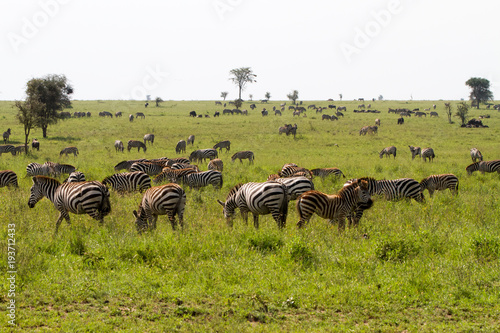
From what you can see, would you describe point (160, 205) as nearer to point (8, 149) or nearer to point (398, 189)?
point (398, 189)

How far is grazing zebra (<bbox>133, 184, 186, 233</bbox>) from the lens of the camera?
9922 millimetres

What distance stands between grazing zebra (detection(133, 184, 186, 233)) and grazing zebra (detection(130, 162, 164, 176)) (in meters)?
10.2

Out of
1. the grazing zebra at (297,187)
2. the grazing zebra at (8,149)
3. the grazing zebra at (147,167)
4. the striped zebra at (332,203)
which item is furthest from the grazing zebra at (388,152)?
the grazing zebra at (8,149)

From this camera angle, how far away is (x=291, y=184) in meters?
12.7

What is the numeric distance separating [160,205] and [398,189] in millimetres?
8011

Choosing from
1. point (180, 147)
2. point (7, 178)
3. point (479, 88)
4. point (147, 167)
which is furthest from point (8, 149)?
point (479, 88)

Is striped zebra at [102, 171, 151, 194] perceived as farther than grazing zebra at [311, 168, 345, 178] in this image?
No

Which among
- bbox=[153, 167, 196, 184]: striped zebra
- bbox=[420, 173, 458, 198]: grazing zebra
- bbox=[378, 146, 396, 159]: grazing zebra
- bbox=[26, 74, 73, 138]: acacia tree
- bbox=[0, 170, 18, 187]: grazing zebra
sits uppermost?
bbox=[26, 74, 73, 138]: acacia tree

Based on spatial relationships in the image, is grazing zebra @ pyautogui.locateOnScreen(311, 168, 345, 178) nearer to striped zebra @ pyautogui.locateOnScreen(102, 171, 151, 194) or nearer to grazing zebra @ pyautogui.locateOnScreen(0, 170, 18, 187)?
striped zebra @ pyautogui.locateOnScreen(102, 171, 151, 194)

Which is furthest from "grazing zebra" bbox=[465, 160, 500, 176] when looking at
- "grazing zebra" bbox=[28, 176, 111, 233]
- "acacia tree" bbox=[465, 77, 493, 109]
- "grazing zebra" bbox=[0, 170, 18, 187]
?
"acacia tree" bbox=[465, 77, 493, 109]

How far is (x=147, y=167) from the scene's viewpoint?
66.9ft

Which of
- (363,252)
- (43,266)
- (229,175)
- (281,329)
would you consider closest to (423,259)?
(363,252)

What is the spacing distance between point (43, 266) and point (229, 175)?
13.3 metres

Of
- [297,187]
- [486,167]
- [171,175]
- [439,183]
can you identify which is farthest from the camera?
[486,167]
